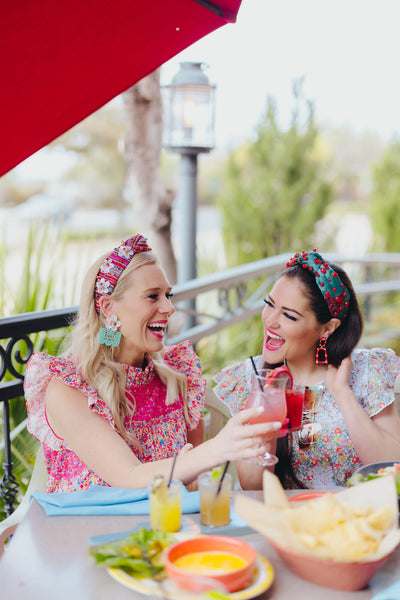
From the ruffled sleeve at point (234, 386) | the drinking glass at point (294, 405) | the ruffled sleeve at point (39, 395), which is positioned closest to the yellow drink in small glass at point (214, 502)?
the drinking glass at point (294, 405)

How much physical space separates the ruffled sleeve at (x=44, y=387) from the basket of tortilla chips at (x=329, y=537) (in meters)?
0.81

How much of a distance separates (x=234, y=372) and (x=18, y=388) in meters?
0.81

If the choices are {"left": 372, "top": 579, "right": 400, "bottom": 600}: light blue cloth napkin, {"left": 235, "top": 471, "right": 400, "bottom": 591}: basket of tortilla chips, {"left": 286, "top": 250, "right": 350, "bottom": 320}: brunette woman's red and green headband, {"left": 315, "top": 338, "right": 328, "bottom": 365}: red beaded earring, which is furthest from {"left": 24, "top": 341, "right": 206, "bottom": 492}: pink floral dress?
{"left": 372, "top": 579, "right": 400, "bottom": 600}: light blue cloth napkin

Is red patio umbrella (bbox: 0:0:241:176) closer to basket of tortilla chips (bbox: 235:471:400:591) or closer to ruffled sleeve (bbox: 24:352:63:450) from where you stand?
ruffled sleeve (bbox: 24:352:63:450)

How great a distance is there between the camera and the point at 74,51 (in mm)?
1938

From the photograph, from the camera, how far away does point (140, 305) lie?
212 cm

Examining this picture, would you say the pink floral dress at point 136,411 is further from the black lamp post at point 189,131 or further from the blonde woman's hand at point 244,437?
the black lamp post at point 189,131

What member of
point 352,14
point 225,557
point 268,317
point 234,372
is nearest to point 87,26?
point 268,317

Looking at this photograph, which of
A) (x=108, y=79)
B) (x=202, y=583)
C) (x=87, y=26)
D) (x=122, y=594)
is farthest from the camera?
(x=108, y=79)

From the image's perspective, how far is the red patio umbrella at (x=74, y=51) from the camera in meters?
1.78

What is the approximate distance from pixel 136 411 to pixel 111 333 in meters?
0.28

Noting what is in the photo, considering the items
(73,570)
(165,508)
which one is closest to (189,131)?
(165,508)

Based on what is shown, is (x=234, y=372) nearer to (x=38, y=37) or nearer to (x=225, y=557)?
(x=225, y=557)

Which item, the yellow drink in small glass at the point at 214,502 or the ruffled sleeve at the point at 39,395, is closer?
the yellow drink in small glass at the point at 214,502
